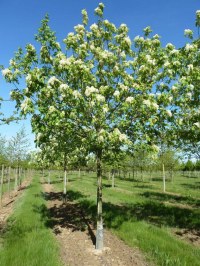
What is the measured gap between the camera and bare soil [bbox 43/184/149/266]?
10874 millimetres

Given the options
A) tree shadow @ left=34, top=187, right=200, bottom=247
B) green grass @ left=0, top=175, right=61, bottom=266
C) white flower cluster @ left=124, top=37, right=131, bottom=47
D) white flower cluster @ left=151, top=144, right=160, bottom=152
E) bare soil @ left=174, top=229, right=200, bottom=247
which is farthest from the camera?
tree shadow @ left=34, top=187, right=200, bottom=247

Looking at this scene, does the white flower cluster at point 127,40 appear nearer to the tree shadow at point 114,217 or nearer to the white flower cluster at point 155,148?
the white flower cluster at point 155,148

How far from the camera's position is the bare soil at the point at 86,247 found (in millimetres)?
10874

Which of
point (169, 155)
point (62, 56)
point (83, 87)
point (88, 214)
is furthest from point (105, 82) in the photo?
point (169, 155)

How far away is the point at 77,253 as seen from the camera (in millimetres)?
11891

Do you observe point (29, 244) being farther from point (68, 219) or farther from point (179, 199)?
point (179, 199)

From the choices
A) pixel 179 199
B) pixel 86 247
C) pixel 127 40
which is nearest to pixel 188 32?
pixel 127 40

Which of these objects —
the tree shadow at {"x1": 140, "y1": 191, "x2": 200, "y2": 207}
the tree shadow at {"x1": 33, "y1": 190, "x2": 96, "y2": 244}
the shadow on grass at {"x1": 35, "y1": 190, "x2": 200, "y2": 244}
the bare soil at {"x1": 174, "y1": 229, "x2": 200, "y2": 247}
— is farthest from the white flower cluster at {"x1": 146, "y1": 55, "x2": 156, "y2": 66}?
the tree shadow at {"x1": 140, "y1": 191, "x2": 200, "y2": 207}

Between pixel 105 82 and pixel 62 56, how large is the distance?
90.4 inches

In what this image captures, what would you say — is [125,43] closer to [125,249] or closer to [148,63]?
[148,63]

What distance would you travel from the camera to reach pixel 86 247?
12.8 metres

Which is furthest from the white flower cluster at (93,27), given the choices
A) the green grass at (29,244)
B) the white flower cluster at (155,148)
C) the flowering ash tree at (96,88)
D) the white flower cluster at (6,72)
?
the green grass at (29,244)

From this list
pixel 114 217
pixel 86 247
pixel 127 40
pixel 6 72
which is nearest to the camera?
pixel 6 72

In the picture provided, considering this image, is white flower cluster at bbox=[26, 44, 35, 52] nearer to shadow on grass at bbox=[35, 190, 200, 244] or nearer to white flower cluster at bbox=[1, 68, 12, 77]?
white flower cluster at bbox=[1, 68, 12, 77]
